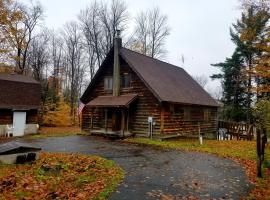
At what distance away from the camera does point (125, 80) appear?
27281 millimetres

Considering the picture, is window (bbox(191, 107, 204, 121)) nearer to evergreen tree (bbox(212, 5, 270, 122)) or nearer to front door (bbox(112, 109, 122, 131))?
front door (bbox(112, 109, 122, 131))

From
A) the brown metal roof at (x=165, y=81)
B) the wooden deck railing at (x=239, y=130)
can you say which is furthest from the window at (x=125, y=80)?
the wooden deck railing at (x=239, y=130)

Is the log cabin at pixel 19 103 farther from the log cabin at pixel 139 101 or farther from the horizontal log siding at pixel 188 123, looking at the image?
the horizontal log siding at pixel 188 123

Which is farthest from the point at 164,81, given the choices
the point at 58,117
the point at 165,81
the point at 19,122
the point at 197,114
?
the point at 58,117

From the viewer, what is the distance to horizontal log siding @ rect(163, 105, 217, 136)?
2508 centimetres

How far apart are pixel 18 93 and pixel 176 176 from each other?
81.0ft

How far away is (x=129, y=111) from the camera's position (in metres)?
26.4

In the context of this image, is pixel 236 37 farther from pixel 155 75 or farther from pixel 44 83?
pixel 44 83

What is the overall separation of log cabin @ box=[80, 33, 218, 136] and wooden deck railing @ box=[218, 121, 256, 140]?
209 cm

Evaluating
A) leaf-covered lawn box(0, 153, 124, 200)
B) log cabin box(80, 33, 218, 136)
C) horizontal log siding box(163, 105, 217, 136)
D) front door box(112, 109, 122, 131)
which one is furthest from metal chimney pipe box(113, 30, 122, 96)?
leaf-covered lawn box(0, 153, 124, 200)

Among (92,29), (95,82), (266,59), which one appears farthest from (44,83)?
(266,59)

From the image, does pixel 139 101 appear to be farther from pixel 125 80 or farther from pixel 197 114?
pixel 197 114

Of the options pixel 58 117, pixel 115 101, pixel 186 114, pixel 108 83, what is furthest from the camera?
pixel 58 117

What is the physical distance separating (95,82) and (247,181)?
824 inches
